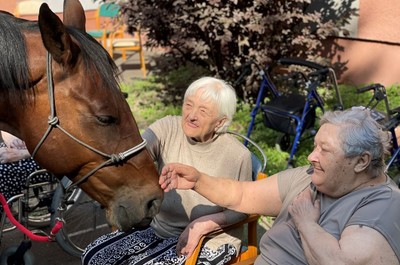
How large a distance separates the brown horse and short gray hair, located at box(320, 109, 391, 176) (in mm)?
760

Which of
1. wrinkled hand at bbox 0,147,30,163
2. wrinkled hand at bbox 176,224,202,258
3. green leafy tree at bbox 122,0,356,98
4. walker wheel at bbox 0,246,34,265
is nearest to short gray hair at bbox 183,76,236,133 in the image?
wrinkled hand at bbox 176,224,202,258

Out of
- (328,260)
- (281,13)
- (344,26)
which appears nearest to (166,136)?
(328,260)

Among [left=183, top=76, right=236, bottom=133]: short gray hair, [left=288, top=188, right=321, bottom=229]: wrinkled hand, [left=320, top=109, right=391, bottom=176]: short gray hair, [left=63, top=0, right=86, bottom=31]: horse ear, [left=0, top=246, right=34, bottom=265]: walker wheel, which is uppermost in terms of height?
[left=63, top=0, right=86, bottom=31]: horse ear

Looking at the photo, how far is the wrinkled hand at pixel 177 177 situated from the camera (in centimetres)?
227

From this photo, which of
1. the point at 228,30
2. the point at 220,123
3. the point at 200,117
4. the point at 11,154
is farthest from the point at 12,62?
the point at 228,30

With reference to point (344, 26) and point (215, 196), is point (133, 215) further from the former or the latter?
point (344, 26)

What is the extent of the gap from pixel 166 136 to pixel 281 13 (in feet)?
13.3

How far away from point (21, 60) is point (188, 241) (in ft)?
3.70

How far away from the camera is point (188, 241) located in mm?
2514

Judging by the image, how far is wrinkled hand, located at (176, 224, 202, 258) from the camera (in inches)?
98.3

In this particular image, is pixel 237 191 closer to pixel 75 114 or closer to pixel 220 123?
pixel 220 123

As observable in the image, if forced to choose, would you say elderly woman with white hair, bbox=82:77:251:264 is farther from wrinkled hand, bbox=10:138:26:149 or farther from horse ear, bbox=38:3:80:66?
wrinkled hand, bbox=10:138:26:149

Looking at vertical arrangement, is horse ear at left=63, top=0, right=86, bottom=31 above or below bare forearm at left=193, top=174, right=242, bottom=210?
above

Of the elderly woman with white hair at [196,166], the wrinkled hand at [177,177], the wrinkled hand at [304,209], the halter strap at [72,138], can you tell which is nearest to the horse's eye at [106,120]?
the halter strap at [72,138]
